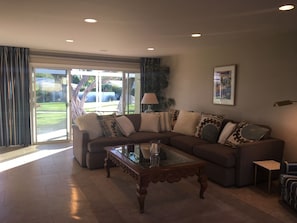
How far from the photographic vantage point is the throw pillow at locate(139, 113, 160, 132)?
17.3ft

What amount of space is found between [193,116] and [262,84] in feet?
4.96

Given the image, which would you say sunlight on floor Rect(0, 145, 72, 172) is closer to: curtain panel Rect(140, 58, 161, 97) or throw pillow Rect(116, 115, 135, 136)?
throw pillow Rect(116, 115, 135, 136)

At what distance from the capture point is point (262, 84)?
4117 millimetres

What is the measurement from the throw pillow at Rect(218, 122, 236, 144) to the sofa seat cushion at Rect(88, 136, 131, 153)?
1.65m

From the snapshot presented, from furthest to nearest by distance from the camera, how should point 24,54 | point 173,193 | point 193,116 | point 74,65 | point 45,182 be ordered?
point 74,65, point 24,54, point 193,116, point 45,182, point 173,193

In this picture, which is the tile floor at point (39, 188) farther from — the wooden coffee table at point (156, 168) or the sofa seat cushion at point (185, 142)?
the sofa seat cushion at point (185, 142)

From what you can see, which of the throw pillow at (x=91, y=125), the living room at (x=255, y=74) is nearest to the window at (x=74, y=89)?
the living room at (x=255, y=74)

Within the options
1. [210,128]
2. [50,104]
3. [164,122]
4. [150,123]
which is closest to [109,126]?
[150,123]

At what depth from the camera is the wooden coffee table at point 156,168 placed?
110 inches

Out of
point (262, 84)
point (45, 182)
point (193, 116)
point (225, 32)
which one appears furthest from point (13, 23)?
point (262, 84)

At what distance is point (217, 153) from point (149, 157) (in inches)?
41.7

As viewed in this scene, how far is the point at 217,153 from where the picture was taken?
3.65 meters

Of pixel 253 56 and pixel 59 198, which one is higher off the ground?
pixel 253 56

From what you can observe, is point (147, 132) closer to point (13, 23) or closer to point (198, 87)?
point (198, 87)
